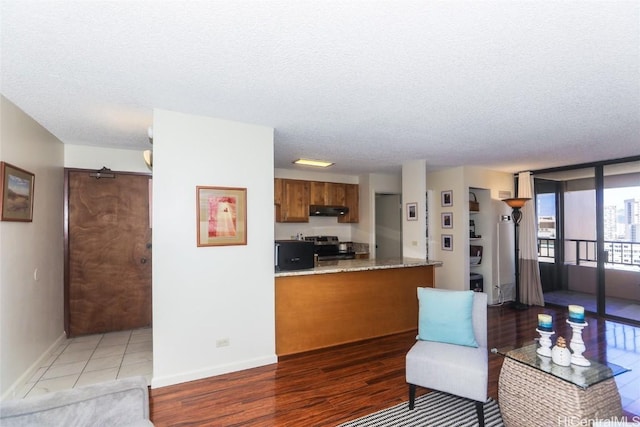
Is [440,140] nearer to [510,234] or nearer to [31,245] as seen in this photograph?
[510,234]

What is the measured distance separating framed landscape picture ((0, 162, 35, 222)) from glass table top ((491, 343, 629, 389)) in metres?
3.99

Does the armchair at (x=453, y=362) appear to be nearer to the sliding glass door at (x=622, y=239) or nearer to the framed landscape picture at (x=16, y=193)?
the framed landscape picture at (x=16, y=193)

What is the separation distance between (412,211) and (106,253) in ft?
14.6

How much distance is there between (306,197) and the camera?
18.9 ft

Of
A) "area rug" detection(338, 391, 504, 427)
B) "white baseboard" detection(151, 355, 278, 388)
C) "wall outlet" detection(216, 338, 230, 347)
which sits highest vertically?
"wall outlet" detection(216, 338, 230, 347)

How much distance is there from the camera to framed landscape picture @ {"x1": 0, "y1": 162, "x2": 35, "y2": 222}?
91.7 inches

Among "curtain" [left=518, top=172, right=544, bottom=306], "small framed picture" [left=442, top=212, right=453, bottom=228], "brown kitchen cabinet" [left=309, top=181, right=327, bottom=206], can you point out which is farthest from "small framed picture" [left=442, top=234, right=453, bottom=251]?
"brown kitchen cabinet" [left=309, top=181, right=327, bottom=206]

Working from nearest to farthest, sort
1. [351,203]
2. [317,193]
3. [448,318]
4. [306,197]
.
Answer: [448,318], [306,197], [317,193], [351,203]

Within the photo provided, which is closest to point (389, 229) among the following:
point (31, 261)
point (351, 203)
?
point (351, 203)

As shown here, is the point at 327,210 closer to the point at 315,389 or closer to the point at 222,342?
the point at 222,342

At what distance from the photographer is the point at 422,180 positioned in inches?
187

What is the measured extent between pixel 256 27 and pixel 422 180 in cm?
380

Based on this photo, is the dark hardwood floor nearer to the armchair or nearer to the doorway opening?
the armchair

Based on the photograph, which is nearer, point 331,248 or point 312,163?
point 312,163
